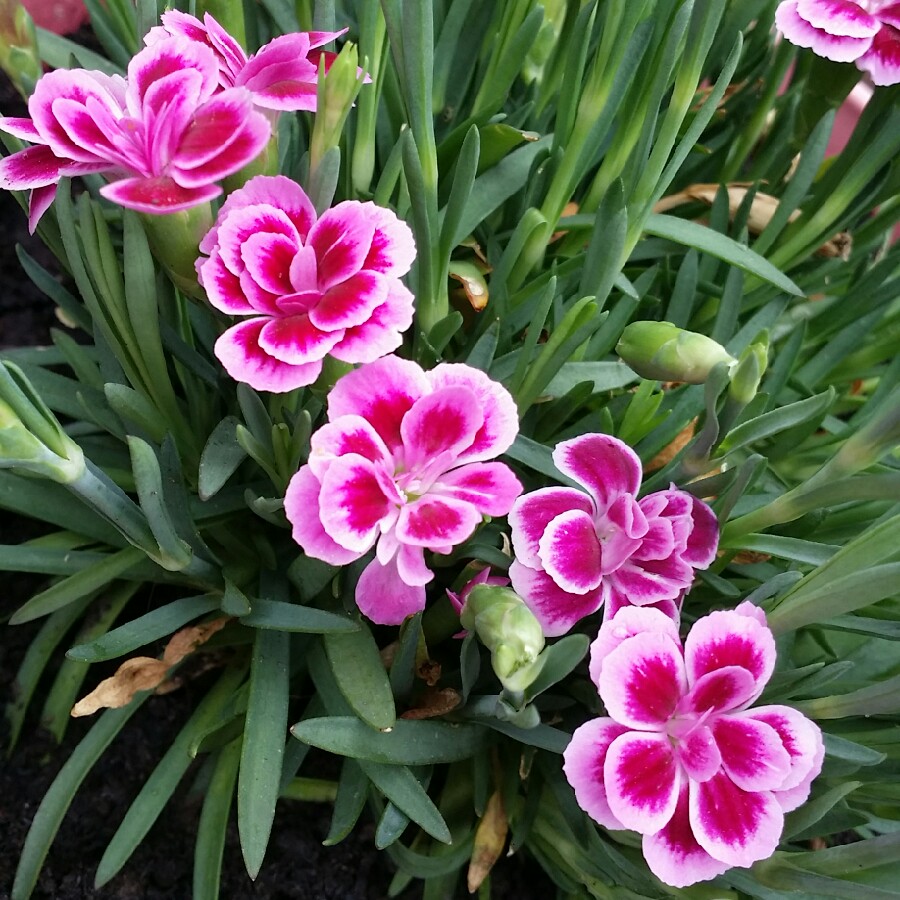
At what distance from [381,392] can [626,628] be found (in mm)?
207

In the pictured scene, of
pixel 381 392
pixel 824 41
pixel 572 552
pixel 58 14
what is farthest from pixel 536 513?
pixel 58 14

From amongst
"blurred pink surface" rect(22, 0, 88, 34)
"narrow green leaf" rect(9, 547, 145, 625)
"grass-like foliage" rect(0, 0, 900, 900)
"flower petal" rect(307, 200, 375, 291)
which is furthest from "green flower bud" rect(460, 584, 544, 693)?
"blurred pink surface" rect(22, 0, 88, 34)

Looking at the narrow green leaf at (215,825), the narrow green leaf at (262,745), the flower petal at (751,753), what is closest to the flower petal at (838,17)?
the flower petal at (751,753)

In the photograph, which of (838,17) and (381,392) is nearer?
(381,392)

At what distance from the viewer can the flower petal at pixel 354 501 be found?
500mm

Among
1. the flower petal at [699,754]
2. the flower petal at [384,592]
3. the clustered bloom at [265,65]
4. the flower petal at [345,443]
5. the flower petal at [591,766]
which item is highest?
the clustered bloom at [265,65]

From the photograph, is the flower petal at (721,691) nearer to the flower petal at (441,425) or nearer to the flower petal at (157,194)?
the flower petal at (441,425)

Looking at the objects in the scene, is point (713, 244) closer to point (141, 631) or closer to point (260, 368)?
point (260, 368)

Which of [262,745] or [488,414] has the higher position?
[488,414]

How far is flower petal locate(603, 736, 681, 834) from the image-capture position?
521 millimetres

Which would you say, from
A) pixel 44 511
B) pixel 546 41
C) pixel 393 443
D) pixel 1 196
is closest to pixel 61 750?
pixel 44 511

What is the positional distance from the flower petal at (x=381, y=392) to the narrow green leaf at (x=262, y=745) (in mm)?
261

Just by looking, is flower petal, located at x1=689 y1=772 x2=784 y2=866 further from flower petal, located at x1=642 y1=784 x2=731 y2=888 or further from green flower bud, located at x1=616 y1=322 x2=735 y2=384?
green flower bud, located at x1=616 y1=322 x2=735 y2=384

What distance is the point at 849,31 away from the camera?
2.44 feet
